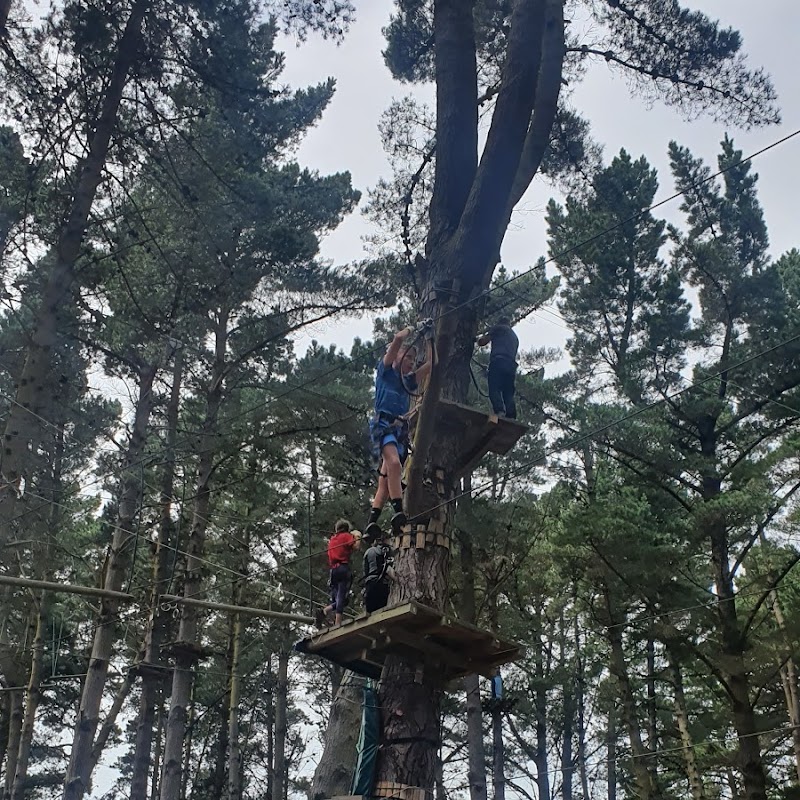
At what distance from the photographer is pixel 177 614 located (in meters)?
12.4

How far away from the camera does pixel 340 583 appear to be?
6.26 metres

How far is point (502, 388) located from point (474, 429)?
938mm

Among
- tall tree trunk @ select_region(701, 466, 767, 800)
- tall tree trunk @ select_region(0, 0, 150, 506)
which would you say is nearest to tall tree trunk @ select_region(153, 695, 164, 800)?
tall tree trunk @ select_region(701, 466, 767, 800)

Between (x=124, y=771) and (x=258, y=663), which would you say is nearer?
(x=258, y=663)

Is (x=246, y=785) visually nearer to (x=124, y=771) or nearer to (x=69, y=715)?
(x=69, y=715)

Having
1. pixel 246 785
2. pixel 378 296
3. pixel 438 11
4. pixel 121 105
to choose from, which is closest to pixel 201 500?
pixel 378 296

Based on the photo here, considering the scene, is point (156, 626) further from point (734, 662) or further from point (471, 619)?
point (734, 662)

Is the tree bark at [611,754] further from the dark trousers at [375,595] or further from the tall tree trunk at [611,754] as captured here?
the dark trousers at [375,595]

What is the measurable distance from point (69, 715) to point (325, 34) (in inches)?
724

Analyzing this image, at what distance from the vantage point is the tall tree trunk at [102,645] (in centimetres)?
938

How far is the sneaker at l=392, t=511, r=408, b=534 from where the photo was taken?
5031 millimetres

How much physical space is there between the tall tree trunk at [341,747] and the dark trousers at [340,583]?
1623 mm

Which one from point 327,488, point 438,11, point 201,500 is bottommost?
point 201,500

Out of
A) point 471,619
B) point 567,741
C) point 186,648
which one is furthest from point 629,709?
point 567,741
